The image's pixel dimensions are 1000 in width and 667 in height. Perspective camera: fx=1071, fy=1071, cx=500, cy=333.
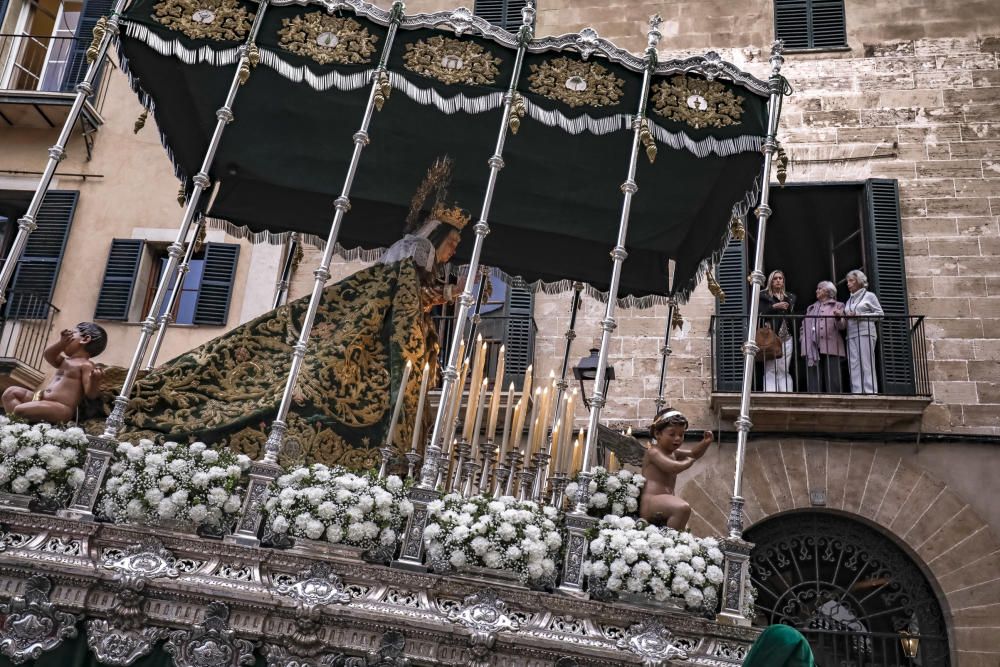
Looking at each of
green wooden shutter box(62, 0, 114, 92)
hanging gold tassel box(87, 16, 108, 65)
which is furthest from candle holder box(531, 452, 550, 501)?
green wooden shutter box(62, 0, 114, 92)

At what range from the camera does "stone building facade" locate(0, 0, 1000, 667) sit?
1042 cm

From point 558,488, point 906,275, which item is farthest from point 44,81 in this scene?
point 906,275

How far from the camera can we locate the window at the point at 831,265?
11.0 metres

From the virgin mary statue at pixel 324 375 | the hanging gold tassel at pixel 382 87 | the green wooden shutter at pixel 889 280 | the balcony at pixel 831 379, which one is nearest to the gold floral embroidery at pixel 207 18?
the hanging gold tassel at pixel 382 87

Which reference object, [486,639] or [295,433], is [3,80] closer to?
[295,433]

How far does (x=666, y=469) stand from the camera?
22.7 feet

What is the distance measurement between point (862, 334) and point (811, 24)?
164 inches

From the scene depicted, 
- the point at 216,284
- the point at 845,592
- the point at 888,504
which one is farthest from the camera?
the point at 216,284

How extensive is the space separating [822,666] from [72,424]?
689cm

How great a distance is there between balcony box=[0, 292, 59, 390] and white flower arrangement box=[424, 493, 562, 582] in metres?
7.25

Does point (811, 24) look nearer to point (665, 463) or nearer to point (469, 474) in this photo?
point (665, 463)

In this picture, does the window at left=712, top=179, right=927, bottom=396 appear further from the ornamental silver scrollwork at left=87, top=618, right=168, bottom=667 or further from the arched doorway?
the ornamental silver scrollwork at left=87, top=618, right=168, bottom=667

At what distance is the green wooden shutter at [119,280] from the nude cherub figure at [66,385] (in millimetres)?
5389

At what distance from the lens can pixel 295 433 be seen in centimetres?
709
